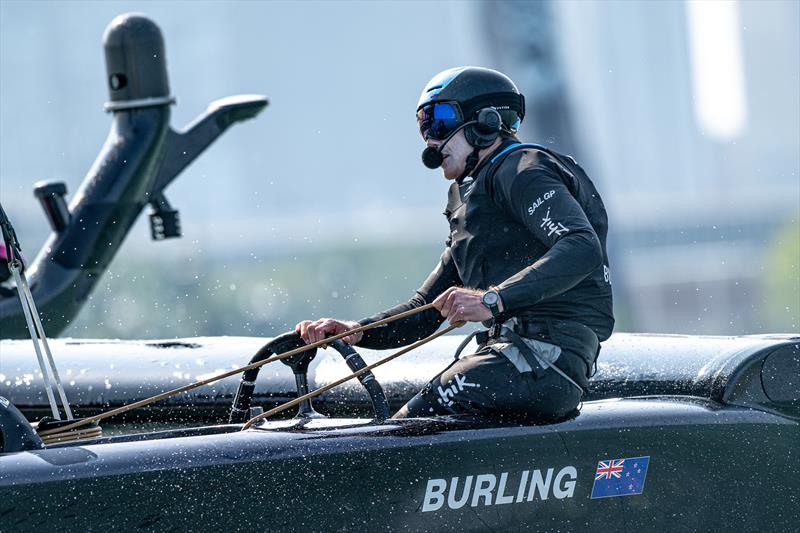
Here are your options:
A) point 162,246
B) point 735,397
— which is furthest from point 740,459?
point 162,246

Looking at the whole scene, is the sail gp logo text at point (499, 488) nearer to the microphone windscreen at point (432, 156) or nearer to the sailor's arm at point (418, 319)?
the sailor's arm at point (418, 319)

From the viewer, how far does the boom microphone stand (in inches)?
154

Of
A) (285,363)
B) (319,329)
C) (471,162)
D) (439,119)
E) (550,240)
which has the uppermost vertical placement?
(439,119)

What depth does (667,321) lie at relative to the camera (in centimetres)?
5366

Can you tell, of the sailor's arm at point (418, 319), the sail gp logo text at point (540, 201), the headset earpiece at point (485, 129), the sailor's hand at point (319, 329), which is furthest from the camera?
the sailor's arm at point (418, 319)

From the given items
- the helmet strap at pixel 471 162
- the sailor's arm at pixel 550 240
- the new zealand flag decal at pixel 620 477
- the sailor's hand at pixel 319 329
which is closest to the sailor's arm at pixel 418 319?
the sailor's hand at pixel 319 329

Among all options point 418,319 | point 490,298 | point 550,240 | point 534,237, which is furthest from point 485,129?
point 418,319

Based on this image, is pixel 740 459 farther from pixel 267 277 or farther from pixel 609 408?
pixel 267 277

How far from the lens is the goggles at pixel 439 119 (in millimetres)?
3912

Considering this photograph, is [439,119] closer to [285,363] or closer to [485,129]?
[485,129]

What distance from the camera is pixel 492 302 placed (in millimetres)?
3492

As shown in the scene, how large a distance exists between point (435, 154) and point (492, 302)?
2.04ft

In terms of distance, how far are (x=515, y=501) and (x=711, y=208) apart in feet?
183

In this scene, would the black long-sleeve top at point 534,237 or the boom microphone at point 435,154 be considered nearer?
the black long-sleeve top at point 534,237
